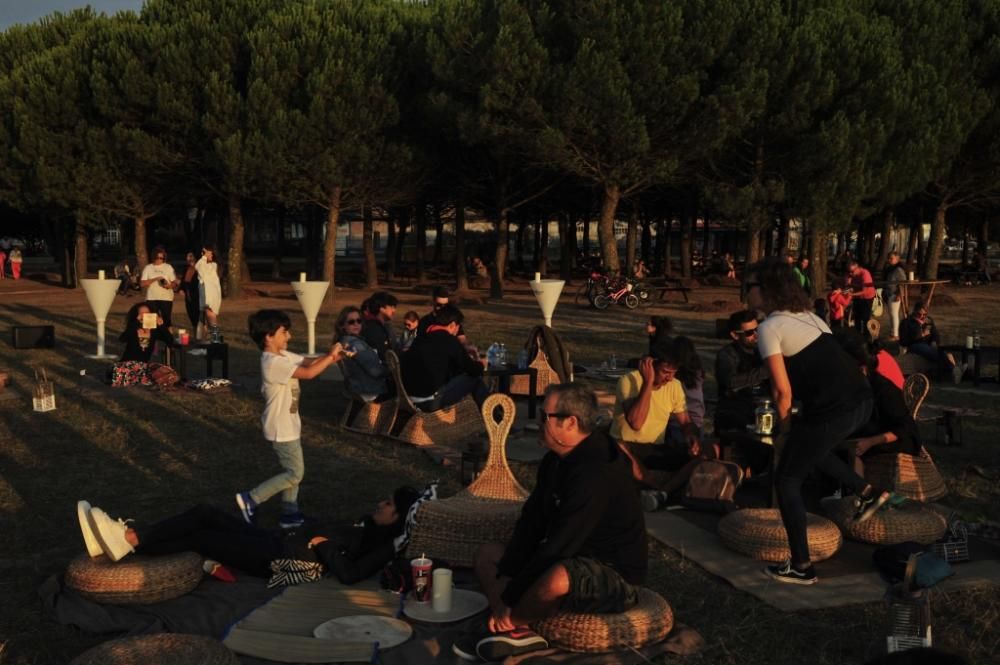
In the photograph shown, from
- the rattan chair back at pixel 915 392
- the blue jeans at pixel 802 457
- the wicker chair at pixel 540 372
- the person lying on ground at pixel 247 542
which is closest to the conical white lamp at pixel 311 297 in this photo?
the wicker chair at pixel 540 372

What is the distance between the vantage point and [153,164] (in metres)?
26.8

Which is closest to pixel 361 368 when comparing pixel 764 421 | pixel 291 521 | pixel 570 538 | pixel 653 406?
pixel 291 521

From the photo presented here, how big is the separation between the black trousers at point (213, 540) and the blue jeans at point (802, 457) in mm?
2667

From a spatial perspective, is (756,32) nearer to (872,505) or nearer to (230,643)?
(872,505)

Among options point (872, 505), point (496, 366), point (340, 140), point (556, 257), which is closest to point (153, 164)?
point (340, 140)

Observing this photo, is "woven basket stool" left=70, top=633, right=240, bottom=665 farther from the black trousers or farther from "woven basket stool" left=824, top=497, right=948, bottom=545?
"woven basket stool" left=824, top=497, right=948, bottom=545

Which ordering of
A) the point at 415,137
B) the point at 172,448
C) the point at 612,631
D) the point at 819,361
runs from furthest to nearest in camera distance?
the point at 415,137
the point at 172,448
the point at 819,361
the point at 612,631

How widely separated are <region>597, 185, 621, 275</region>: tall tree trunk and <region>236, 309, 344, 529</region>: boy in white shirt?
20.8 m

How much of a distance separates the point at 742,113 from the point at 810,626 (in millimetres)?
20198

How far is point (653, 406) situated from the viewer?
709 cm

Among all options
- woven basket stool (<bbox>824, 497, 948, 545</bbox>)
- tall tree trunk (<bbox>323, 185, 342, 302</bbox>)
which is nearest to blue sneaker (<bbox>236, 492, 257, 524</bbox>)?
woven basket stool (<bbox>824, 497, 948, 545</bbox>)

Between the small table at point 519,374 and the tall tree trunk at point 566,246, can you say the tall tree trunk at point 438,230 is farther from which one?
the small table at point 519,374

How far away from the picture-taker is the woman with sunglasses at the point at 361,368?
930 centimetres

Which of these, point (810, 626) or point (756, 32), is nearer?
point (810, 626)
